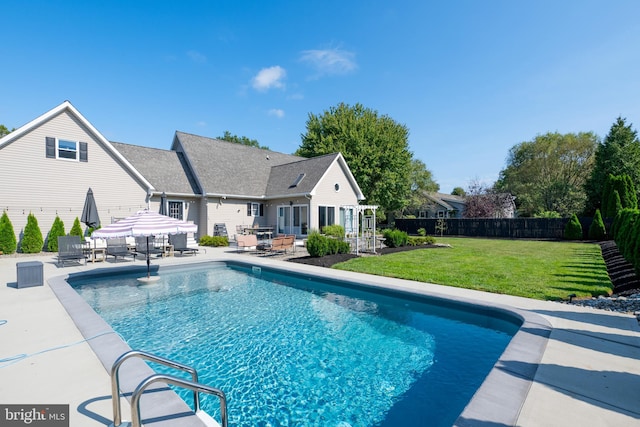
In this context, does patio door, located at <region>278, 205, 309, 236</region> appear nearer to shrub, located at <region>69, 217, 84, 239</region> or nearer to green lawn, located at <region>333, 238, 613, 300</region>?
green lawn, located at <region>333, 238, 613, 300</region>

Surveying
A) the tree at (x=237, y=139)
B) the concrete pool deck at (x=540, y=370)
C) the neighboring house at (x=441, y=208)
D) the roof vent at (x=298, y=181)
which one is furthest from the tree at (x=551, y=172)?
the tree at (x=237, y=139)

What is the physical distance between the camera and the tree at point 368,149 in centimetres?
2959

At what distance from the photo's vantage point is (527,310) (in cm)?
634

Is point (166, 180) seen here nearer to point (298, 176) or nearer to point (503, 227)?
point (298, 176)

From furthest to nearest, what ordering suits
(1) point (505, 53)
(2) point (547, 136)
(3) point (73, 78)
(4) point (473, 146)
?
(2) point (547, 136), (4) point (473, 146), (3) point (73, 78), (1) point (505, 53)

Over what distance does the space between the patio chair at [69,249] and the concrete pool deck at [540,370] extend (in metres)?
6.17

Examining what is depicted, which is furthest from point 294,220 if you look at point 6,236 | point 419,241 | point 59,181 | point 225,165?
point 6,236

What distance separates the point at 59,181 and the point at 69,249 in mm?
5949

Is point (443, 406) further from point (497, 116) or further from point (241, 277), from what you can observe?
point (497, 116)

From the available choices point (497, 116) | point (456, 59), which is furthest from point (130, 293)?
point (497, 116)

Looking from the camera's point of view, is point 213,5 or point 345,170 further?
point 345,170

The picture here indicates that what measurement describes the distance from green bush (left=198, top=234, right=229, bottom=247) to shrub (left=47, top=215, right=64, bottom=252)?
7231 mm

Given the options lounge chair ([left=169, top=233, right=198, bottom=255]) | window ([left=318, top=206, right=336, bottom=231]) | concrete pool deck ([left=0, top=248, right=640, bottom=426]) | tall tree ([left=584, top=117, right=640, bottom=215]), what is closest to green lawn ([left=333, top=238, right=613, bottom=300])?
concrete pool deck ([left=0, top=248, right=640, bottom=426])

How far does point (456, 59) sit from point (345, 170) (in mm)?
11069
